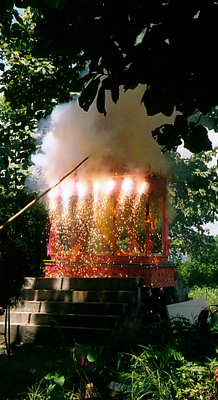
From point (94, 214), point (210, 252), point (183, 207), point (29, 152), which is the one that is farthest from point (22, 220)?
point (210, 252)

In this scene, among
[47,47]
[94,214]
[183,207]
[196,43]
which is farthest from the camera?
[183,207]

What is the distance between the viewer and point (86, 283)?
36.5ft

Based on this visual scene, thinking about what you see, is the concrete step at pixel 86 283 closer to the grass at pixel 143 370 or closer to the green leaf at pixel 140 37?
the grass at pixel 143 370

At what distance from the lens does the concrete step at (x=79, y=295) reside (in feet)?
33.0

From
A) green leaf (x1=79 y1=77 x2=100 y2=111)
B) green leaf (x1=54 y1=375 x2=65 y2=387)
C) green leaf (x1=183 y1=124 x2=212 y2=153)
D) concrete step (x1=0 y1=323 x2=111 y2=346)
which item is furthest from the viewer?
concrete step (x1=0 y1=323 x2=111 y2=346)

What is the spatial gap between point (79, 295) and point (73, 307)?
0.50 meters

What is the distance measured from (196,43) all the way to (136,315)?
8188 millimetres

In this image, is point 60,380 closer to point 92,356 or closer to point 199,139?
point 92,356

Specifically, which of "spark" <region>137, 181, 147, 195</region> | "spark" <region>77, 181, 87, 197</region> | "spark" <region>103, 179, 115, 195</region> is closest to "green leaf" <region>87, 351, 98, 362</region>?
"spark" <region>137, 181, 147, 195</region>

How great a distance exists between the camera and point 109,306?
31.6 ft

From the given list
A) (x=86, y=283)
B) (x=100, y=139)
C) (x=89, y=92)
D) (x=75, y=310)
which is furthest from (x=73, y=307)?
(x=89, y=92)

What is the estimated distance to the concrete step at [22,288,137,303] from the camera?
10.1 metres

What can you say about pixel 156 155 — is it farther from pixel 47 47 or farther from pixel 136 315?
pixel 47 47

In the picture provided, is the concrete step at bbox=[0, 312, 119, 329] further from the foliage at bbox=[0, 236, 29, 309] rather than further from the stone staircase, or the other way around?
the foliage at bbox=[0, 236, 29, 309]
